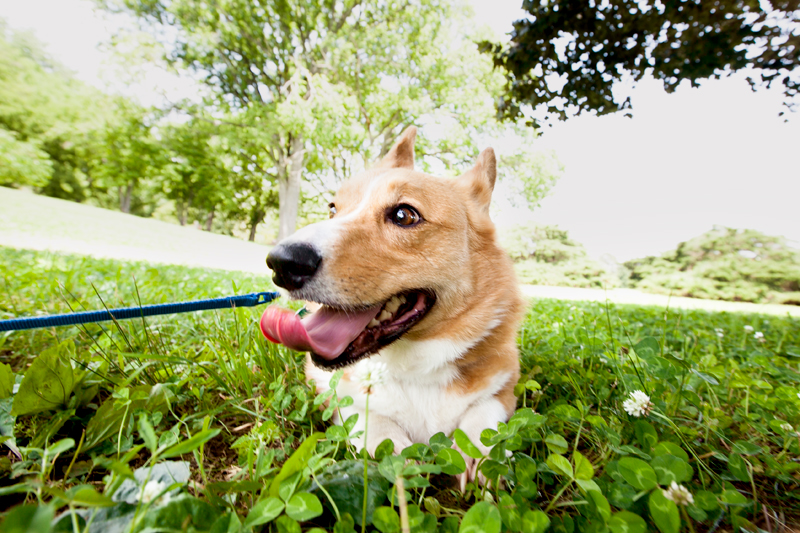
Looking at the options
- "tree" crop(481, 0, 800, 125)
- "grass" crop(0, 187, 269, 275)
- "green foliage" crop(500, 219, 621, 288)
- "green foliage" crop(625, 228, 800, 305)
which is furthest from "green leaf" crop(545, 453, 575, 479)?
A: "green foliage" crop(625, 228, 800, 305)

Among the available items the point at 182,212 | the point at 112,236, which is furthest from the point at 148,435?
the point at 182,212

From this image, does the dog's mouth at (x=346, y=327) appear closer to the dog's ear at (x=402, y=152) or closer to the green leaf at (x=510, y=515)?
the green leaf at (x=510, y=515)

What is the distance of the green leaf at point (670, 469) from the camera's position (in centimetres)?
91

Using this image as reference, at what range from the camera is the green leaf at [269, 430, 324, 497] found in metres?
0.79

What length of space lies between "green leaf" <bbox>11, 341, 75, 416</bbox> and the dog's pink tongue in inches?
25.0

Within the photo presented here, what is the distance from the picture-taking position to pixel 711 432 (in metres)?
1.32

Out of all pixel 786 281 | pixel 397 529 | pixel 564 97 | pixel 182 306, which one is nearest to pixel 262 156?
pixel 564 97

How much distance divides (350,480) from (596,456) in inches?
34.2

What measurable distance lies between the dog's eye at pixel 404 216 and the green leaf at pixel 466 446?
3.30ft

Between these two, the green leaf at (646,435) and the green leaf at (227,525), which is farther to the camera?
the green leaf at (646,435)

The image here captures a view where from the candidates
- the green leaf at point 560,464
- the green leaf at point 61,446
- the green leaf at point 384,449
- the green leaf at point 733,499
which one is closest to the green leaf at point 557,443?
the green leaf at point 560,464

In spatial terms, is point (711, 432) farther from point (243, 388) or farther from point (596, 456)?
point (243, 388)

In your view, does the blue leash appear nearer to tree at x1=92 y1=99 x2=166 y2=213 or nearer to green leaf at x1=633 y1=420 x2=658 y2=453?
green leaf at x1=633 y1=420 x2=658 y2=453

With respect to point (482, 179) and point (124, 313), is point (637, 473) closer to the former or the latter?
point (482, 179)
